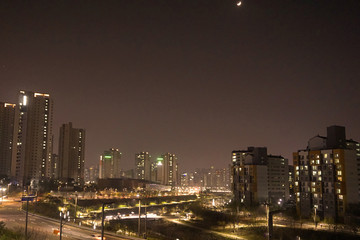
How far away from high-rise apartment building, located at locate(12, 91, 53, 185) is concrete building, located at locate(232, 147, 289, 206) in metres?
69.2

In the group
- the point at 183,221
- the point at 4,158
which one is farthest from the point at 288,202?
the point at 4,158

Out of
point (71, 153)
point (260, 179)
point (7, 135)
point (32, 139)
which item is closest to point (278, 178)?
point (260, 179)

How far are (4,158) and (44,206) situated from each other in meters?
72.7

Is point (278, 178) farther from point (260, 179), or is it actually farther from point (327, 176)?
point (327, 176)

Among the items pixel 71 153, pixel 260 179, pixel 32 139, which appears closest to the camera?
pixel 260 179

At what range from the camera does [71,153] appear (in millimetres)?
153375

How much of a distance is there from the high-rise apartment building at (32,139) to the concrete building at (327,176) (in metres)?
88.3

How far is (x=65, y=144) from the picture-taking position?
498 ft

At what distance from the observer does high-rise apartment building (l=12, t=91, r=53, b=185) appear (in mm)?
118500

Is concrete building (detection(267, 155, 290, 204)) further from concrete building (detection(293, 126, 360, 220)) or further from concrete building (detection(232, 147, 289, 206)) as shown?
concrete building (detection(293, 126, 360, 220))

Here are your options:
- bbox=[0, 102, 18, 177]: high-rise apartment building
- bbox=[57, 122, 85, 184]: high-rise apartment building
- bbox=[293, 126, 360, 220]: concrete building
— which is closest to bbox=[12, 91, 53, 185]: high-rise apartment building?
bbox=[0, 102, 18, 177]: high-rise apartment building

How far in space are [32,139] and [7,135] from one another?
1463cm

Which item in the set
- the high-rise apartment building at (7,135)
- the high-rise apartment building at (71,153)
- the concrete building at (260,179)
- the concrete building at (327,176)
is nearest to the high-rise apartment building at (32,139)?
the high-rise apartment building at (7,135)

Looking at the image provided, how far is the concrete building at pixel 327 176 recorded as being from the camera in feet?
187
